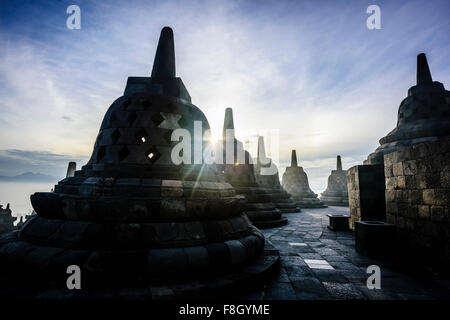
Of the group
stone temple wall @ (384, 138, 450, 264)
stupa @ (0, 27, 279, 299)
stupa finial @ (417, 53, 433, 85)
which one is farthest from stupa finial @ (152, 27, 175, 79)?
stupa finial @ (417, 53, 433, 85)

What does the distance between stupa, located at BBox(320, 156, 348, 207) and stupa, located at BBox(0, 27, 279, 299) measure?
63.2 feet

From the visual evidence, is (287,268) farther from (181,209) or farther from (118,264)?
(118,264)

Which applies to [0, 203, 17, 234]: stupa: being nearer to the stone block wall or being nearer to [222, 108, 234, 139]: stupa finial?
[222, 108, 234, 139]: stupa finial

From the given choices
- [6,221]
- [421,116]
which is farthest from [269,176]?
[6,221]

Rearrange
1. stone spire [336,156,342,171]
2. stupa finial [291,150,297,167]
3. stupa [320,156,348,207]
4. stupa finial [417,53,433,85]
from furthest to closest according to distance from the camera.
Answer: stone spire [336,156,342,171]
stupa finial [291,150,297,167]
stupa [320,156,348,207]
stupa finial [417,53,433,85]

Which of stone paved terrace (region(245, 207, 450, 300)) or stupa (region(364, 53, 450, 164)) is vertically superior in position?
stupa (region(364, 53, 450, 164))

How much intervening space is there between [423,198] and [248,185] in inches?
259

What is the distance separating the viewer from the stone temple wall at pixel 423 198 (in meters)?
3.27

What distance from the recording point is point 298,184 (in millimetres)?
19922

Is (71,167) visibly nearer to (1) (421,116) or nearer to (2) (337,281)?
(2) (337,281)

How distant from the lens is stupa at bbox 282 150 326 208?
734 inches

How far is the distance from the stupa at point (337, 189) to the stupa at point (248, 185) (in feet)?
44.4

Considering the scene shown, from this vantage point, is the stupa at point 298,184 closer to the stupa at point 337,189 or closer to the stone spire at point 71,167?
the stupa at point 337,189

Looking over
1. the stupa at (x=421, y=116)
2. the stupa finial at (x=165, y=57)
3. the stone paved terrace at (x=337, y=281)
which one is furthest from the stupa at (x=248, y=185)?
the stupa finial at (x=165, y=57)
